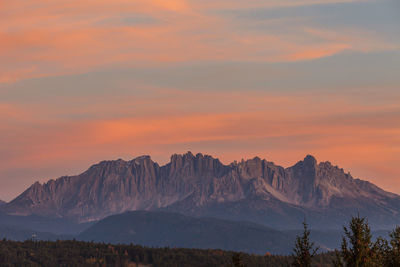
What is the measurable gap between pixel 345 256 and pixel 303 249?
5.54 metres

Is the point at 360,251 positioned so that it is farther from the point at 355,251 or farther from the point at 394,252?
the point at 394,252

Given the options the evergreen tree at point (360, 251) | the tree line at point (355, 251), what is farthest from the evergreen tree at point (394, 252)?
the evergreen tree at point (360, 251)

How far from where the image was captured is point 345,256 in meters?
93.2

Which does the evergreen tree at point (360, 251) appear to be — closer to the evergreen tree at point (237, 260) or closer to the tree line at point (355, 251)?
the tree line at point (355, 251)

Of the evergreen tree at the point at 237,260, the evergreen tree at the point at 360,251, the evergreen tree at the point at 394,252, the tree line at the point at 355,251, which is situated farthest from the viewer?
the evergreen tree at the point at 394,252

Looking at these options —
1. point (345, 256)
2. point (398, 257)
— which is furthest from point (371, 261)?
point (398, 257)

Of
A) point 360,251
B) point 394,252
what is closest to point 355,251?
point 360,251

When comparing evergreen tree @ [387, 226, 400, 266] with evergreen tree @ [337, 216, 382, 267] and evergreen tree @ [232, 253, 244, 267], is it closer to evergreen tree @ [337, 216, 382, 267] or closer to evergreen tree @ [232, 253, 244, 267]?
evergreen tree @ [337, 216, 382, 267]

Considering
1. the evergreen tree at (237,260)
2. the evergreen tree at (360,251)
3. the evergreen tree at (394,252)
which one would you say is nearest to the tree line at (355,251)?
the evergreen tree at (360,251)

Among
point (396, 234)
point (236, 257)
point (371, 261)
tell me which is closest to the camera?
point (371, 261)

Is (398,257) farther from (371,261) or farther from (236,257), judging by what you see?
(236,257)

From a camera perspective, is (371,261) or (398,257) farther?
(398,257)

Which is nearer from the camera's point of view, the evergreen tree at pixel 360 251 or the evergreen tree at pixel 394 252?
the evergreen tree at pixel 360 251

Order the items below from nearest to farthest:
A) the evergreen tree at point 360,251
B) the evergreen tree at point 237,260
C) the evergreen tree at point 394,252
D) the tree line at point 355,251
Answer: the evergreen tree at point 360,251
the tree line at point 355,251
the evergreen tree at point 237,260
the evergreen tree at point 394,252
